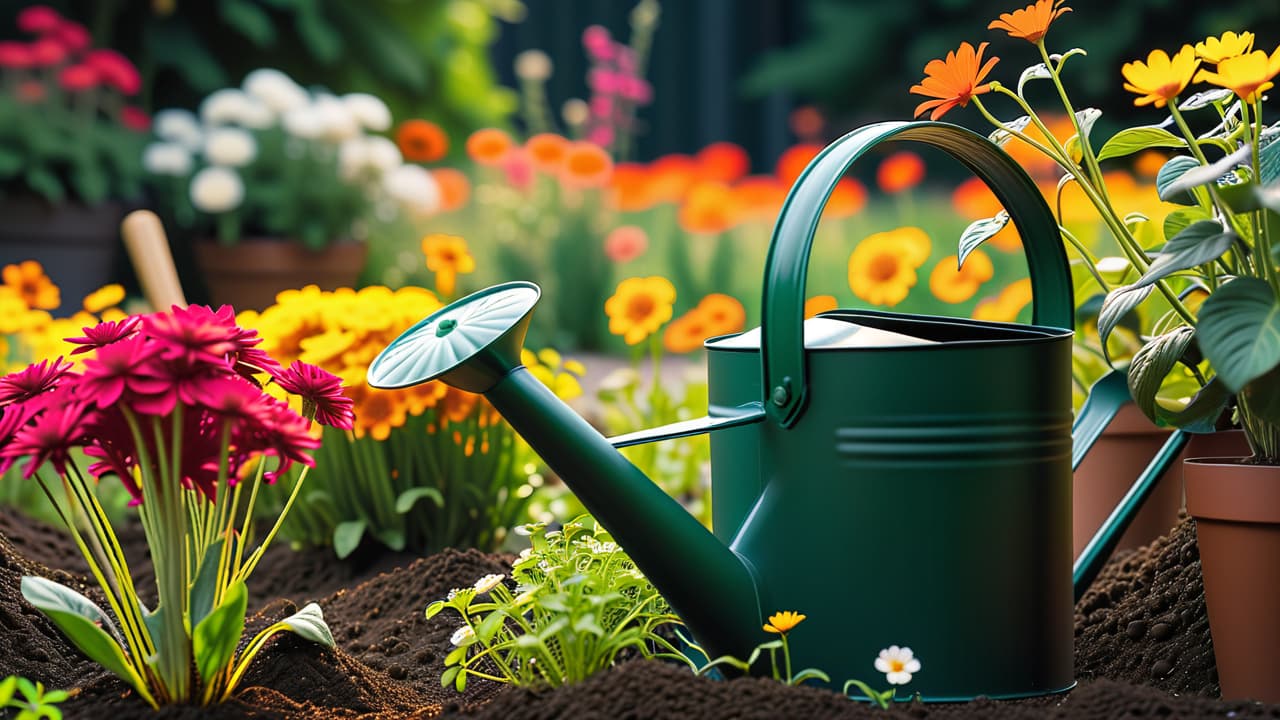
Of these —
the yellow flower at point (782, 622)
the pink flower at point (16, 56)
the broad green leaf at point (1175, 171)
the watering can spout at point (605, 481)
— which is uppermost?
the pink flower at point (16, 56)

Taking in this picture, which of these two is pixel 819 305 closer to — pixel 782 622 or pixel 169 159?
pixel 782 622

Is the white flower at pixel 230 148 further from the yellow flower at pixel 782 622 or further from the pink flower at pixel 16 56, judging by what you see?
the yellow flower at pixel 782 622

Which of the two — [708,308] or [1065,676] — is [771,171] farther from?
[1065,676]

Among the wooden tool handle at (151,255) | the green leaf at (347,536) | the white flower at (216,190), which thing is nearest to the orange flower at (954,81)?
the green leaf at (347,536)

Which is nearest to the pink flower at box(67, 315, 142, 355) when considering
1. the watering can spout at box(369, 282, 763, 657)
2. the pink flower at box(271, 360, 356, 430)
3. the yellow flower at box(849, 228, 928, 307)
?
the pink flower at box(271, 360, 356, 430)

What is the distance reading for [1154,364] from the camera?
1331 millimetres

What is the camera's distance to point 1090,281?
1.96 m

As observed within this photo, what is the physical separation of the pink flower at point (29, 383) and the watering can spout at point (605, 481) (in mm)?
351

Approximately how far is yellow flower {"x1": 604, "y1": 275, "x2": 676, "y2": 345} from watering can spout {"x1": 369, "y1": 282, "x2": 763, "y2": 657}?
116 centimetres

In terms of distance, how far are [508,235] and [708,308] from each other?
2234mm

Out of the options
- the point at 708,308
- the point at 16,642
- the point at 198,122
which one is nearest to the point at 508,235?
the point at 198,122

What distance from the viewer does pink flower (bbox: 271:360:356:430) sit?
1.32 metres

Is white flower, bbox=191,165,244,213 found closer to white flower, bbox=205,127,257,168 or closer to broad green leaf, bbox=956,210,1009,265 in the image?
white flower, bbox=205,127,257,168

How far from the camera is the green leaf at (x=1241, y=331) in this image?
1049 mm
